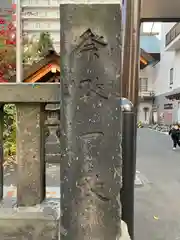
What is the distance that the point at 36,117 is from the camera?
7.11 ft

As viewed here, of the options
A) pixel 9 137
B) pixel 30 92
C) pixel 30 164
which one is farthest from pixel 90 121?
pixel 9 137

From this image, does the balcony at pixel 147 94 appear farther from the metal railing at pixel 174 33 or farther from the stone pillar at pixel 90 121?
the stone pillar at pixel 90 121

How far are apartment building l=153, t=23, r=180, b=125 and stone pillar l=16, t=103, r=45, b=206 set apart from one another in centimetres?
2128

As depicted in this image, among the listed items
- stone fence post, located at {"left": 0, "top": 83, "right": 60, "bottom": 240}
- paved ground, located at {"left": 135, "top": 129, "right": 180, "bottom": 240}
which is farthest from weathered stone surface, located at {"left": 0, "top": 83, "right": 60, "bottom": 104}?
paved ground, located at {"left": 135, "top": 129, "right": 180, "bottom": 240}

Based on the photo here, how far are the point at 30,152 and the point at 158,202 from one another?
14.6 ft

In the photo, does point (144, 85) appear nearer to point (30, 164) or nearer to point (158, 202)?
point (158, 202)

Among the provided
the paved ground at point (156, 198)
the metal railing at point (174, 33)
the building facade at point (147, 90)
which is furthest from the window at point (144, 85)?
the paved ground at point (156, 198)

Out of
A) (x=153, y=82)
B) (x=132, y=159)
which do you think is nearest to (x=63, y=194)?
(x=132, y=159)

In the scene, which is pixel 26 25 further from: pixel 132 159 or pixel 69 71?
pixel 132 159

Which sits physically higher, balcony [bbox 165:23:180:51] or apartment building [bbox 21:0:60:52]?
balcony [bbox 165:23:180:51]

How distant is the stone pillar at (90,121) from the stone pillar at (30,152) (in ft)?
0.97

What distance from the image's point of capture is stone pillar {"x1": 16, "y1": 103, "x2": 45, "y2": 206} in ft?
7.11

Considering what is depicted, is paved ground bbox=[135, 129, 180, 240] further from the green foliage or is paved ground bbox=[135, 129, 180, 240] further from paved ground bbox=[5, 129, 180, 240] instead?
the green foliage

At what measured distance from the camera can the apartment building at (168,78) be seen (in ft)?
84.1
